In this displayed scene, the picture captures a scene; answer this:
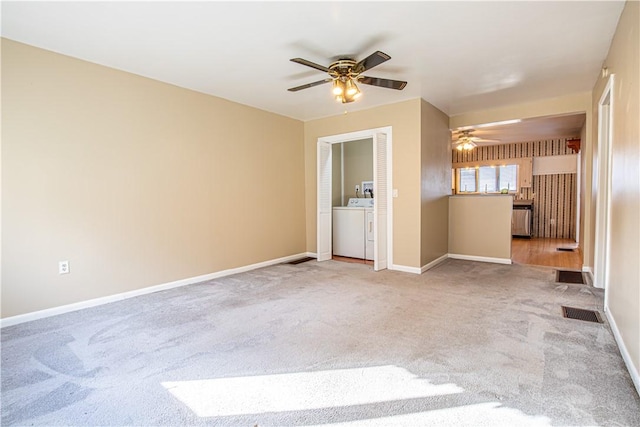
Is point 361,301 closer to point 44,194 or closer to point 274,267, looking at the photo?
point 274,267

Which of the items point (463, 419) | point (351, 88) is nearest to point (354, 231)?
point (351, 88)

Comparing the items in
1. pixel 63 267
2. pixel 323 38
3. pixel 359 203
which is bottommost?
pixel 63 267

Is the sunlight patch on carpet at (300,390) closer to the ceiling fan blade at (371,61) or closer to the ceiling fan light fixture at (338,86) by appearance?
the ceiling fan blade at (371,61)

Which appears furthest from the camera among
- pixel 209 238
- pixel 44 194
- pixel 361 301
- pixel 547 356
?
pixel 209 238

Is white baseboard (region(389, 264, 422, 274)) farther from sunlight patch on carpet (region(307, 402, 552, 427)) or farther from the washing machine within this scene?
sunlight patch on carpet (region(307, 402, 552, 427))

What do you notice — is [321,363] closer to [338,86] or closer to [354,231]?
[338,86]

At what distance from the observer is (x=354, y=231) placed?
5.70m

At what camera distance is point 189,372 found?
200cm

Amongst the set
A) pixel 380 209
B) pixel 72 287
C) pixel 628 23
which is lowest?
pixel 72 287

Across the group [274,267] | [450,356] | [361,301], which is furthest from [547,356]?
[274,267]

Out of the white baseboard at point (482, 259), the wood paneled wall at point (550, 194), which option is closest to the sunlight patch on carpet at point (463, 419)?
the white baseboard at point (482, 259)

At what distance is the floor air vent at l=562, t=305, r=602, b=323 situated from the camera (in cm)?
277

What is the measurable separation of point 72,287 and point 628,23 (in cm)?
509

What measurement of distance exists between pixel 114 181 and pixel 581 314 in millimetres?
4758
